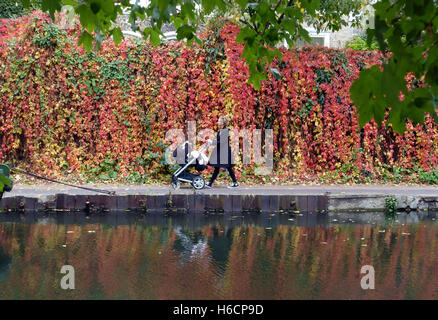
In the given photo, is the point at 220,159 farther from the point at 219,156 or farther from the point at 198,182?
the point at 198,182

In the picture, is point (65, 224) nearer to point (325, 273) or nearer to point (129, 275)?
point (129, 275)

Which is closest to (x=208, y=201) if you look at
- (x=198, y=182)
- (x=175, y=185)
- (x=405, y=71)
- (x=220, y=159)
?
(x=198, y=182)

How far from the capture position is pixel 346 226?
953cm

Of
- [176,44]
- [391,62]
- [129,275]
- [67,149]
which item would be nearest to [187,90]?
[176,44]

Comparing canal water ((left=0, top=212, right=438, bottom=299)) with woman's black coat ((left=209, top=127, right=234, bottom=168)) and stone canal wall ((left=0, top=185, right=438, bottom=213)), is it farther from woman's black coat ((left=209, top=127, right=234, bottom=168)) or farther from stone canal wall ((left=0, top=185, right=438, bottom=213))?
woman's black coat ((left=209, top=127, right=234, bottom=168))

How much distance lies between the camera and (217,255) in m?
7.33

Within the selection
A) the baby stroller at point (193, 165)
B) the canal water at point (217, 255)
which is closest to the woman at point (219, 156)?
the baby stroller at point (193, 165)

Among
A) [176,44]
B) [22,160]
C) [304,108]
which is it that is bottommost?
[22,160]

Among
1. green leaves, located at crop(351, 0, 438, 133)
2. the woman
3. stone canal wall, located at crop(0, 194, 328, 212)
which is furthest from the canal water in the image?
green leaves, located at crop(351, 0, 438, 133)

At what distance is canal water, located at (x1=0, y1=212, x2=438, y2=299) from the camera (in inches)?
224

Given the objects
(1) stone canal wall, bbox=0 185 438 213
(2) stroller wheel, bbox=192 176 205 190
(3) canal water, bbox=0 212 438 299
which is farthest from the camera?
(2) stroller wheel, bbox=192 176 205 190

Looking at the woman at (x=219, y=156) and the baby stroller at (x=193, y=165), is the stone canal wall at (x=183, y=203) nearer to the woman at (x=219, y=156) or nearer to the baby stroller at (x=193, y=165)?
the baby stroller at (x=193, y=165)
